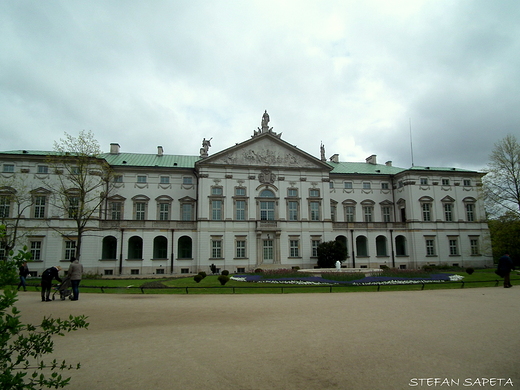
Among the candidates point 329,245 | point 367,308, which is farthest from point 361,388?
point 329,245

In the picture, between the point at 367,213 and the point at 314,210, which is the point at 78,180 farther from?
the point at 367,213

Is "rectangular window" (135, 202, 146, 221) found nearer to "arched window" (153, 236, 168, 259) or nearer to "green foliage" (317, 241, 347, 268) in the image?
"arched window" (153, 236, 168, 259)

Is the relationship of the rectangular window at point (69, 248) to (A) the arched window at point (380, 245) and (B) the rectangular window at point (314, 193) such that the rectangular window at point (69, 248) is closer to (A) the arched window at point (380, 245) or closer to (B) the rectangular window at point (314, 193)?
(B) the rectangular window at point (314, 193)

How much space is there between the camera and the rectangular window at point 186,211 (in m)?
47.1

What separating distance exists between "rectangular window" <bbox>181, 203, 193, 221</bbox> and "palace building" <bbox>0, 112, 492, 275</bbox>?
132mm

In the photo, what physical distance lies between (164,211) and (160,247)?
514 centimetres

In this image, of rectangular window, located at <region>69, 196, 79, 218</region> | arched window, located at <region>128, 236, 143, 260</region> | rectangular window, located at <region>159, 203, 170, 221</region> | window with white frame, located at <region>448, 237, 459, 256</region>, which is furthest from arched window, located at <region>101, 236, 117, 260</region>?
window with white frame, located at <region>448, 237, 459, 256</region>

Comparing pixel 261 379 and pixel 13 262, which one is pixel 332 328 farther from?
pixel 13 262

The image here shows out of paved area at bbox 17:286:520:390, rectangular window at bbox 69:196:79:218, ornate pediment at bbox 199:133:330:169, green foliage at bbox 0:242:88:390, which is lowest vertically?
paved area at bbox 17:286:520:390

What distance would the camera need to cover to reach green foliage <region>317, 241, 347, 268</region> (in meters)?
42.3

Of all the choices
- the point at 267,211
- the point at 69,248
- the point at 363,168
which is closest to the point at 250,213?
the point at 267,211

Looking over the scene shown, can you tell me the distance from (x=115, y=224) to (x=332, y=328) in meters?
37.2

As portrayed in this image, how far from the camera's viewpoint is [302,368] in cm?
746

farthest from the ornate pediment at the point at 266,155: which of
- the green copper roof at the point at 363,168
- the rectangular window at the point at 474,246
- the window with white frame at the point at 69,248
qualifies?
the rectangular window at the point at 474,246
